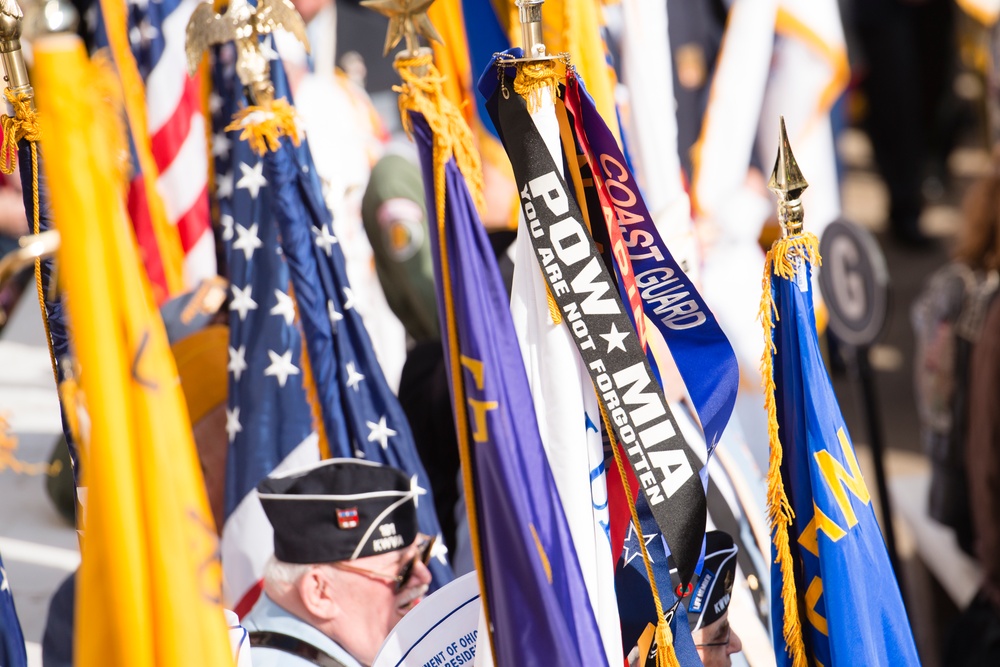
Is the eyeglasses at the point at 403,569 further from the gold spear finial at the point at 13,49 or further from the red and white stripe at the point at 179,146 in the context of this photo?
the red and white stripe at the point at 179,146

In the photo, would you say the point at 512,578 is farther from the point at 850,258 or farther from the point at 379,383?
the point at 850,258

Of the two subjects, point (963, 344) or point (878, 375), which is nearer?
point (963, 344)

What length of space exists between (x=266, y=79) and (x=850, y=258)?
1.52 m

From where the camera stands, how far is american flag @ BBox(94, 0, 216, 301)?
10.3 ft

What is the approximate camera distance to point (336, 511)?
6.20ft

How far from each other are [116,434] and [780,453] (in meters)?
0.94

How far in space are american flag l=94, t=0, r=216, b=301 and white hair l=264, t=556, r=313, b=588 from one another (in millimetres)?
1359

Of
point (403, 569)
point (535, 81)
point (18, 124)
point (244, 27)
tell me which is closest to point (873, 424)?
point (403, 569)

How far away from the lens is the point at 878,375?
5.44 m

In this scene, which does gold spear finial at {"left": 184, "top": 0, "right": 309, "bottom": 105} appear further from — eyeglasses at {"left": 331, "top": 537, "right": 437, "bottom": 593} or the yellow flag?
eyeglasses at {"left": 331, "top": 537, "right": 437, "bottom": 593}

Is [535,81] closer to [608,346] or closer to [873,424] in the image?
[608,346]

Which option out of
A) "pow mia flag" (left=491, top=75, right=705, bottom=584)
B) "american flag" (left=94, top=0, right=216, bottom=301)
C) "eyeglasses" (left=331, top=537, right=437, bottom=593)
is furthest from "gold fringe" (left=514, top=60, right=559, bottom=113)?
"american flag" (left=94, top=0, right=216, bottom=301)

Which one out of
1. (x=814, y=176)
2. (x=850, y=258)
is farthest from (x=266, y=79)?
(x=814, y=176)

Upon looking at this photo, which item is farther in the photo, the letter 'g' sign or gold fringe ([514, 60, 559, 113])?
the letter 'g' sign
